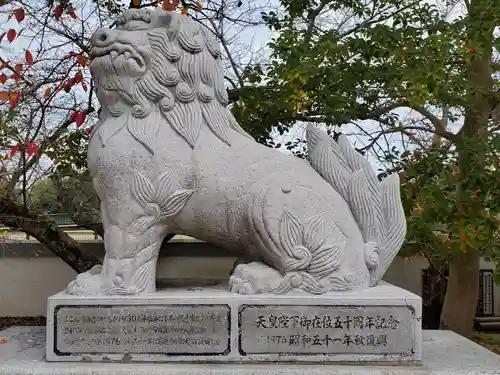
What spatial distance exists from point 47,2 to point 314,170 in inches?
135

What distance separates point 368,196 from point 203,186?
0.84 meters

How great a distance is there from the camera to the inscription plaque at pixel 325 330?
8.35 ft

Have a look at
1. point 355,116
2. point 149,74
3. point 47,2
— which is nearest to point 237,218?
point 149,74

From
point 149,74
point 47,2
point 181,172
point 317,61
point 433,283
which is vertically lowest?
point 433,283

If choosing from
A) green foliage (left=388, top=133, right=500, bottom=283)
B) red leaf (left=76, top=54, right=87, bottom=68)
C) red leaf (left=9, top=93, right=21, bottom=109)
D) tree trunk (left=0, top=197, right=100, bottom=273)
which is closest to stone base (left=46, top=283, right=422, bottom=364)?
green foliage (left=388, top=133, right=500, bottom=283)

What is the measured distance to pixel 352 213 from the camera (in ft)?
9.27

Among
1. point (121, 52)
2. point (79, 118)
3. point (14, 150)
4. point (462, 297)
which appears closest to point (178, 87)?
point (121, 52)

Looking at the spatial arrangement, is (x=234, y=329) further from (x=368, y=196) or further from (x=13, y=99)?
(x=13, y=99)

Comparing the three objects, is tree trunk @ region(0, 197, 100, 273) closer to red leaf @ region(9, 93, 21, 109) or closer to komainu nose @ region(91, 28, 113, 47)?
red leaf @ region(9, 93, 21, 109)

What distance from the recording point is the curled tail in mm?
2805

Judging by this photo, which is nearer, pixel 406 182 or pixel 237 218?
pixel 237 218

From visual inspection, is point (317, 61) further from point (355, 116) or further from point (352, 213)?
point (352, 213)

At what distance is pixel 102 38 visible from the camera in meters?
2.77

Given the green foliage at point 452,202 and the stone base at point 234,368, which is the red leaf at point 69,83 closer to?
the stone base at point 234,368
